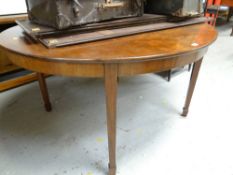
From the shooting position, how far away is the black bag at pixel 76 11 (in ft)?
2.56

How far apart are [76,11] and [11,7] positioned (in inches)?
38.8

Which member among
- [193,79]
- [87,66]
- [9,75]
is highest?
[87,66]

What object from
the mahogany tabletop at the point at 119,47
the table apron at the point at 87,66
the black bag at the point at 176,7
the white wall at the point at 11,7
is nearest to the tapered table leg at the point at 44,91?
the mahogany tabletop at the point at 119,47

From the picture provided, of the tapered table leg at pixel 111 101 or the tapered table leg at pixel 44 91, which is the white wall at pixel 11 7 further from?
the tapered table leg at pixel 111 101

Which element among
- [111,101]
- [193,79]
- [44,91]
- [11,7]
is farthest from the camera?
[11,7]

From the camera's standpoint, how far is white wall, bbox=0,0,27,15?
1453 mm

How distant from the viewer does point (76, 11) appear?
2.64 ft

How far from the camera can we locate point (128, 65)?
27.8 inches

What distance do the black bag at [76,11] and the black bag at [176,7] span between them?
20 cm

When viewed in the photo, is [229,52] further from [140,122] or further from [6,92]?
[6,92]

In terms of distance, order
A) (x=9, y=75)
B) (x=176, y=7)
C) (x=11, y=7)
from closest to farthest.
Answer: (x=176, y=7)
(x=11, y=7)
(x=9, y=75)

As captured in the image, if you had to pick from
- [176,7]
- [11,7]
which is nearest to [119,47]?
[176,7]

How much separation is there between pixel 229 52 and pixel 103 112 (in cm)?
204

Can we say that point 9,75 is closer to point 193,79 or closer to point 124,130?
point 124,130
